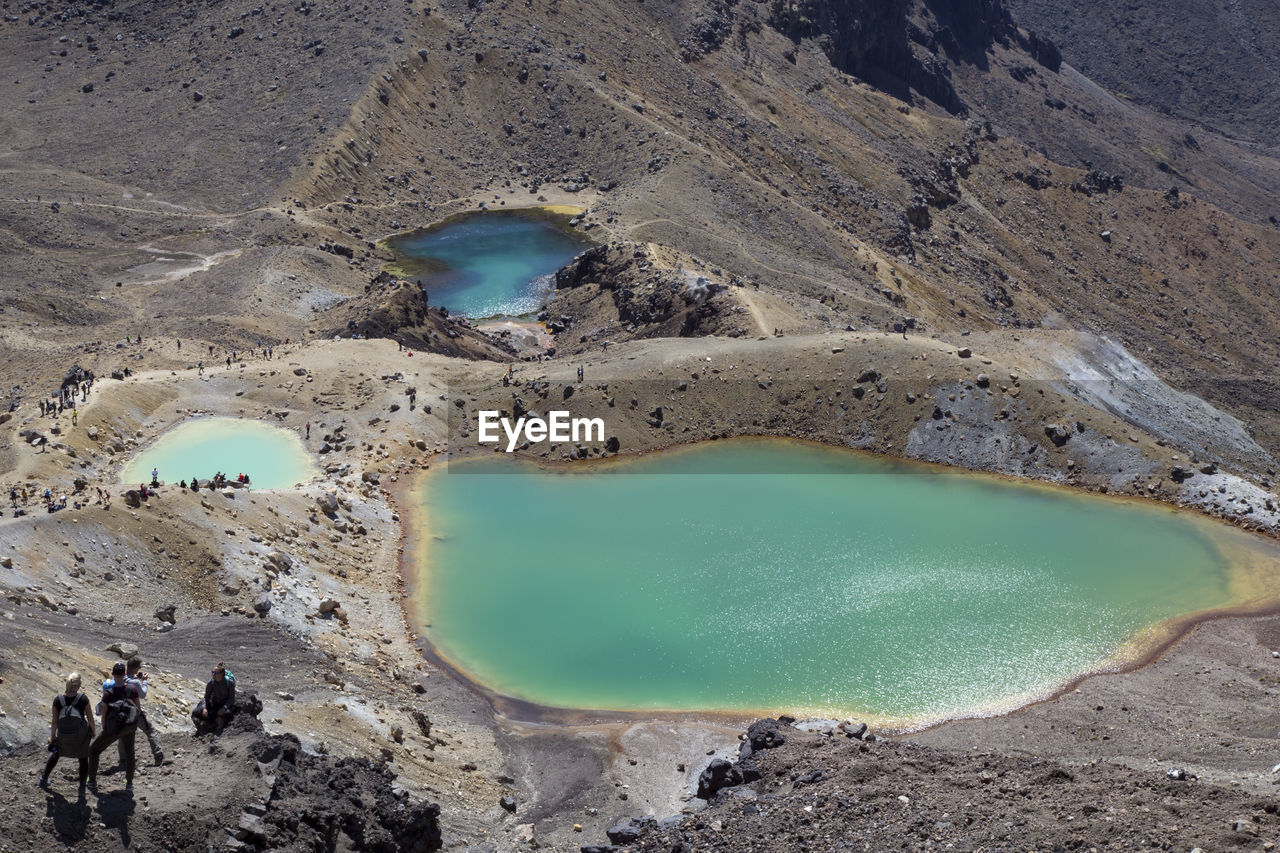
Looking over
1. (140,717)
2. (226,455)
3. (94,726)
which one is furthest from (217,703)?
(226,455)

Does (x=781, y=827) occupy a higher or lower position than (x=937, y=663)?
lower

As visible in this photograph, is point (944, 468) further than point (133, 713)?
Yes

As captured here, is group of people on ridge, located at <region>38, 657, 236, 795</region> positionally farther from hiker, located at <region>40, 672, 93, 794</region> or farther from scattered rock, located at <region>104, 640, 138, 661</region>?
scattered rock, located at <region>104, 640, 138, 661</region>

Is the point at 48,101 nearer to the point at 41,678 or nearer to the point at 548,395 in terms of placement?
the point at 548,395

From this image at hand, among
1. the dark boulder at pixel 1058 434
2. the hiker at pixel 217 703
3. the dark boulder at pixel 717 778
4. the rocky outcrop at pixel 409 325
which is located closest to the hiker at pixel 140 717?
the hiker at pixel 217 703

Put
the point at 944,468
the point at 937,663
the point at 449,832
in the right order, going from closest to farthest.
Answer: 1. the point at 449,832
2. the point at 937,663
3. the point at 944,468

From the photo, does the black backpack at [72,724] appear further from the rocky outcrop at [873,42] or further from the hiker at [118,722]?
the rocky outcrop at [873,42]

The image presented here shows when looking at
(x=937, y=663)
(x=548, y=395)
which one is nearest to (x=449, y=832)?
(x=937, y=663)
